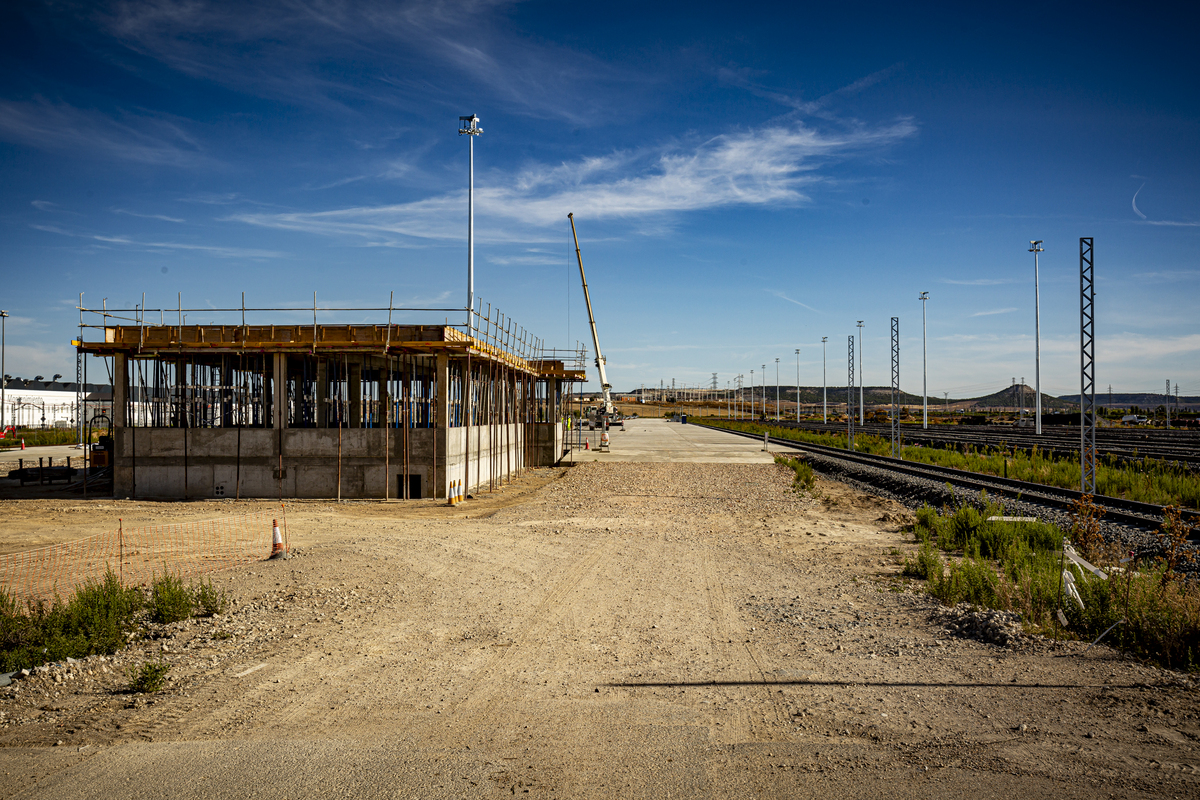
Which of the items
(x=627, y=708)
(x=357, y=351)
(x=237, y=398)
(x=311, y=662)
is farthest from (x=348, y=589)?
(x=237, y=398)

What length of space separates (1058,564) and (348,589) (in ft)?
35.8

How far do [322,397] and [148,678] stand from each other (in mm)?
17749

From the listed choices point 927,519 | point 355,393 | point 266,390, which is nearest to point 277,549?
point 266,390

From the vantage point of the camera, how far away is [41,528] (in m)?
17.0

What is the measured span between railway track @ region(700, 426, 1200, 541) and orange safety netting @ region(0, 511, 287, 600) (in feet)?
54.2

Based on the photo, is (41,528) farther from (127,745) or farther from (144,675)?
(127,745)

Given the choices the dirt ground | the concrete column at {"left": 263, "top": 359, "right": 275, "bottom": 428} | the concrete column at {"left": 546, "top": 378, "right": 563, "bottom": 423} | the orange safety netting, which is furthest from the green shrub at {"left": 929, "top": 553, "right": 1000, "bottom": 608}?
the concrete column at {"left": 546, "top": 378, "right": 563, "bottom": 423}

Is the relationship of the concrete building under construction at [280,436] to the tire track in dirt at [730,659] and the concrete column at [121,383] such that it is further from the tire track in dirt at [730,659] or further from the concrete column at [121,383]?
the tire track in dirt at [730,659]

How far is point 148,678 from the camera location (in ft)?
21.9

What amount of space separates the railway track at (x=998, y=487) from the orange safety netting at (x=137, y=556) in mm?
16516

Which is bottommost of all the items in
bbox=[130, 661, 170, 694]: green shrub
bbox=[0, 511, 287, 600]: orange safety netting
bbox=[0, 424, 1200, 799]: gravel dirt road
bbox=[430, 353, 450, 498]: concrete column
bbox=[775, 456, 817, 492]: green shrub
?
bbox=[775, 456, 817, 492]: green shrub

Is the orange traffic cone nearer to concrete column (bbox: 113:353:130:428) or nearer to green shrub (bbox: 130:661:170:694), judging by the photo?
green shrub (bbox: 130:661:170:694)

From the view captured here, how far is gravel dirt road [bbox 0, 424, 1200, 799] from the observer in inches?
196

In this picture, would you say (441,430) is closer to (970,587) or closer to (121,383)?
(121,383)
